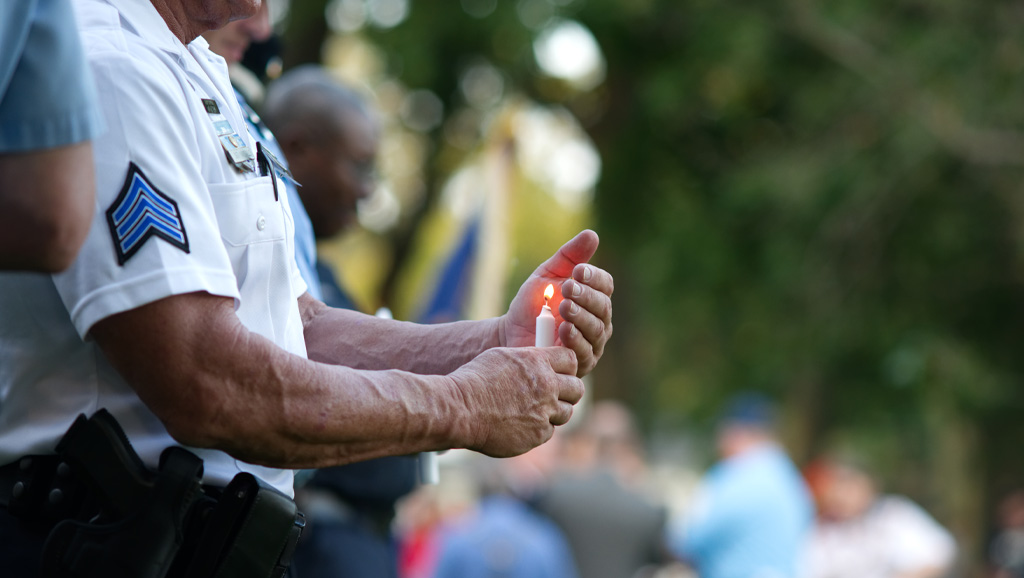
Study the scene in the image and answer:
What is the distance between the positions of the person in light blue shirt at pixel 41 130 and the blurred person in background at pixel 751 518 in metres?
6.62

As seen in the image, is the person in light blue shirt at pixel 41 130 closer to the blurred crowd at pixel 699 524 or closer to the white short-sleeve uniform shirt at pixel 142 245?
the white short-sleeve uniform shirt at pixel 142 245

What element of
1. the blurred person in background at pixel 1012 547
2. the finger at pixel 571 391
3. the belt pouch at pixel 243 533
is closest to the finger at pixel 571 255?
the finger at pixel 571 391

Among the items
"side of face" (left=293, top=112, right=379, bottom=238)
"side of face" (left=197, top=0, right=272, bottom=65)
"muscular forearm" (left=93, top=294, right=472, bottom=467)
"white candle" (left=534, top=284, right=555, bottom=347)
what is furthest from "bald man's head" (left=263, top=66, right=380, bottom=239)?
"muscular forearm" (left=93, top=294, right=472, bottom=467)

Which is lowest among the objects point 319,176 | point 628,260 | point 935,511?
point 935,511

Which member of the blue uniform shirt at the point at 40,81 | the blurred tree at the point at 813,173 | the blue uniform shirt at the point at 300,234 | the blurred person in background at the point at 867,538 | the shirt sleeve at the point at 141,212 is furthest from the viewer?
the blurred tree at the point at 813,173

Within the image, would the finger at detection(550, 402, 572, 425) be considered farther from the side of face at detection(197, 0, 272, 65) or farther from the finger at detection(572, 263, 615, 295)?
the side of face at detection(197, 0, 272, 65)

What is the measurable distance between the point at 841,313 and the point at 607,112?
13.3 ft

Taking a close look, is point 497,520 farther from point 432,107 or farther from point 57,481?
point 432,107

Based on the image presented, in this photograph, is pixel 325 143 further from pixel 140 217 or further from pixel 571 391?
pixel 140 217

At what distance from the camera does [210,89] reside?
1.91 metres

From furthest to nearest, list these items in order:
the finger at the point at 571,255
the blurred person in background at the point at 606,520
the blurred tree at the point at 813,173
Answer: the blurred tree at the point at 813,173 < the blurred person in background at the point at 606,520 < the finger at the point at 571,255

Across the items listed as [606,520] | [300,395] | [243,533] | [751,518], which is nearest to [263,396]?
[300,395]

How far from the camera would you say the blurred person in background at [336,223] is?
12.9 feet

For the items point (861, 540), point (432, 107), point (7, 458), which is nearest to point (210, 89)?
point (7, 458)
